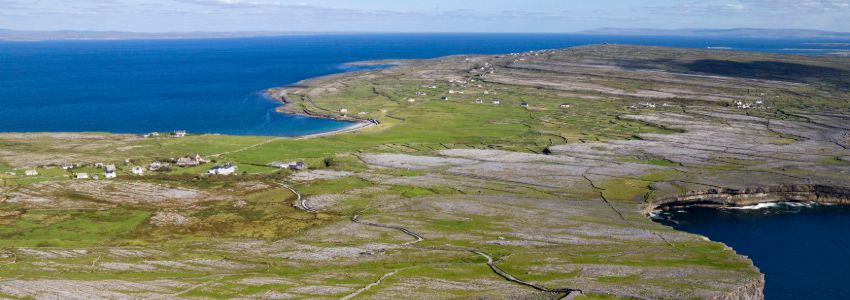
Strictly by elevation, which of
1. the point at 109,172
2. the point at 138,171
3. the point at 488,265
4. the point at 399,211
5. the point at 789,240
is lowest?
the point at 789,240

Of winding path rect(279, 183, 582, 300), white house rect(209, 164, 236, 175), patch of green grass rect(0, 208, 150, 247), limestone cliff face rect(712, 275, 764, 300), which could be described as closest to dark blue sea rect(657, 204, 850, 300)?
limestone cliff face rect(712, 275, 764, 300)

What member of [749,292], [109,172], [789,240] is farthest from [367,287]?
[109,172]

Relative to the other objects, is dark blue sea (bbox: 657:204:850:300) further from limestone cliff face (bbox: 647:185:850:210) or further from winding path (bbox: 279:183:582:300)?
winding path (bbox: 279:183:582:300)

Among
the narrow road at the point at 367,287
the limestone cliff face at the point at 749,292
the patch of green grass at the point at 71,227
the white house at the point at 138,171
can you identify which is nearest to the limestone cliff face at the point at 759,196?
the limestone cliff face at the point at 749,292

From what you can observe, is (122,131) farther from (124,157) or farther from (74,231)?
(74,231)

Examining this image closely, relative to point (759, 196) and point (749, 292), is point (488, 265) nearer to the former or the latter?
point (749, 292)

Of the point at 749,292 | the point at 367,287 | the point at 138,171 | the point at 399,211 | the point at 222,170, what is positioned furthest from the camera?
the point at 222,170
